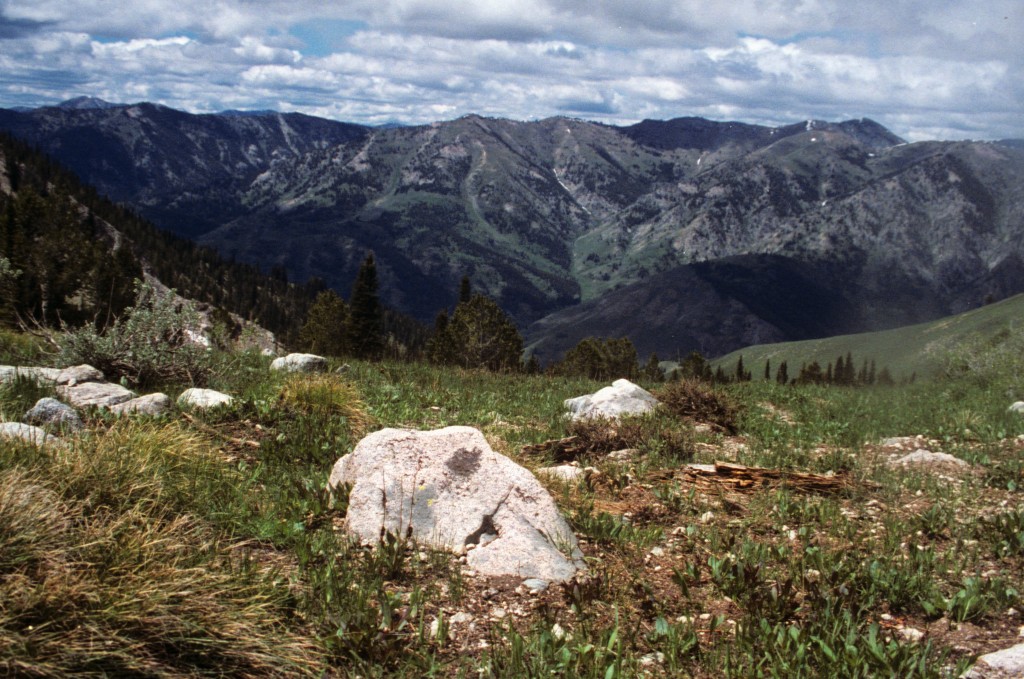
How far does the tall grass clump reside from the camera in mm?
3639

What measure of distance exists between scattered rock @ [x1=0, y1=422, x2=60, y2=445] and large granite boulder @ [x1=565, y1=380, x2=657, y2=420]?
8.51 m

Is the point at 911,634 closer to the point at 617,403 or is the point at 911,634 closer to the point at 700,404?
the point at 700,404

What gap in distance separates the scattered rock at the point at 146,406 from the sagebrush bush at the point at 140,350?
1620 mm

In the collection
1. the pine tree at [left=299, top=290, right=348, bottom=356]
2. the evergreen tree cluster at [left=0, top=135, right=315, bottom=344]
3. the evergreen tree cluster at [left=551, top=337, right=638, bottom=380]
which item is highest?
the evergreen tree cluster at [left=0, top=135, right=315, bottom=344]

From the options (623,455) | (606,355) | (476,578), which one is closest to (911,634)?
(476,578)

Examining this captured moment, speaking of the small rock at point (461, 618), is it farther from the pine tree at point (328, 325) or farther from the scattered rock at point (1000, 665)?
the pine tree at point (328, 325)

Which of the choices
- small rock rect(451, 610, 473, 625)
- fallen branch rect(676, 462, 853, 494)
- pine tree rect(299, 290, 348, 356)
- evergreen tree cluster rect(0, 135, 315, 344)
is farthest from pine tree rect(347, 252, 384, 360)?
small rock rect(451, 610, 473, 625)

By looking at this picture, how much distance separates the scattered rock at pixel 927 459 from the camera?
9.73 metres

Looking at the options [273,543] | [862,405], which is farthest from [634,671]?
[862,405]

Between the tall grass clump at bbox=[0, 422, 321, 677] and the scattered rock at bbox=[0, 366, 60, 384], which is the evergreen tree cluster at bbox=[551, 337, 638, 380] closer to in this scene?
the scattered rock at bbox=[0, 366, 60, 384]

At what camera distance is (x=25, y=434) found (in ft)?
20.5

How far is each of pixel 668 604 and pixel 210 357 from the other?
923 centimetres

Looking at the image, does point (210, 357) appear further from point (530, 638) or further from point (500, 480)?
point (530, 638)

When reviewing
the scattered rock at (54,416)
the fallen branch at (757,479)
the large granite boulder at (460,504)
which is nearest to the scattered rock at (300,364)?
the scattered rock at (54,416)
